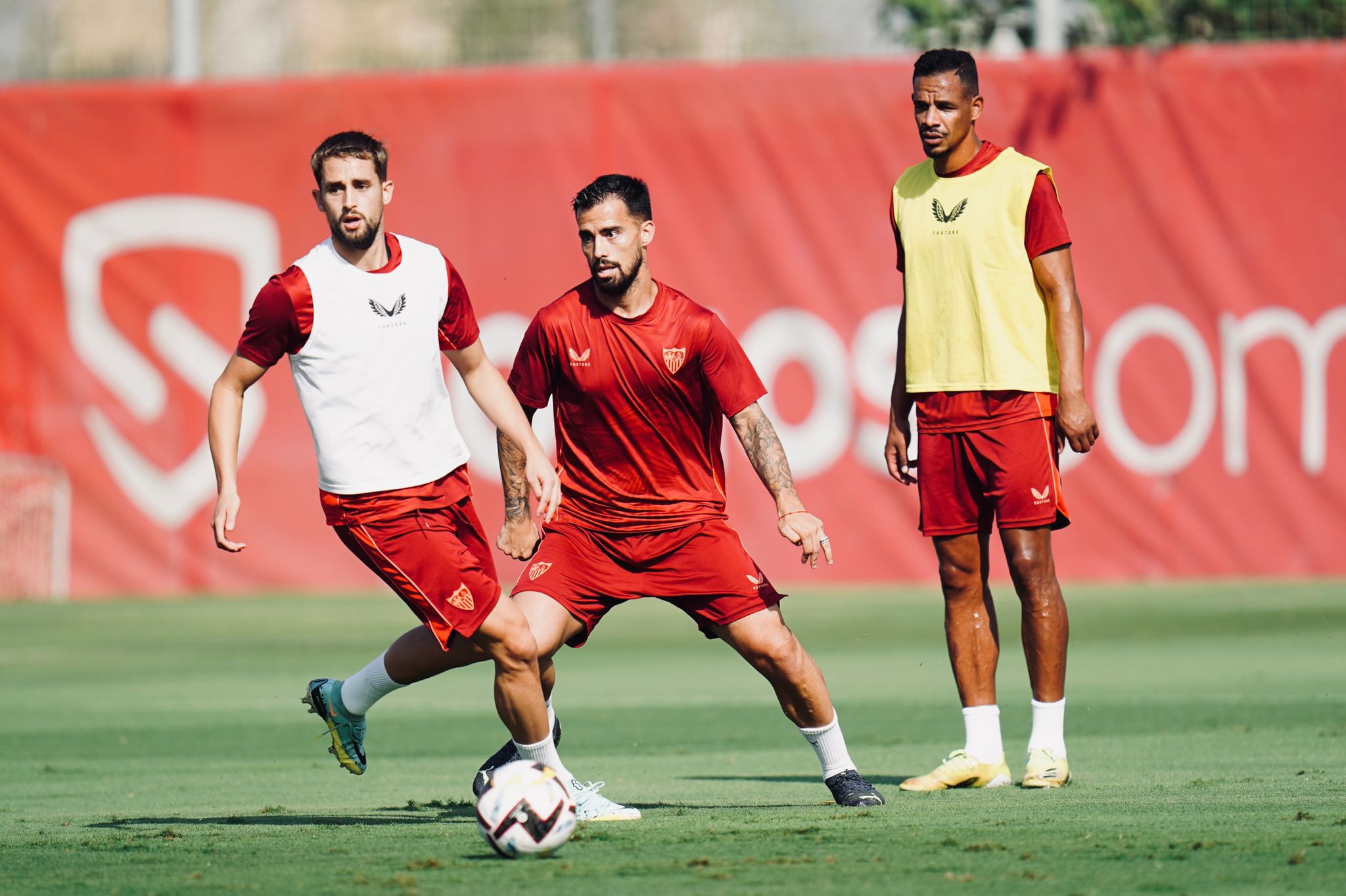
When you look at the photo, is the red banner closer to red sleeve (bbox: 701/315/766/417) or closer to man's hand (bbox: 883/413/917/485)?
man's hand (bbox: 883/413/917/485)

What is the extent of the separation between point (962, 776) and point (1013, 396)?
145cm

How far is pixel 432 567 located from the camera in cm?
601

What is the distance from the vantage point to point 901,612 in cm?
1442

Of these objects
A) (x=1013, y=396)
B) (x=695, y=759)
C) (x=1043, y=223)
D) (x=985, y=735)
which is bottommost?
(x=695, y=759)

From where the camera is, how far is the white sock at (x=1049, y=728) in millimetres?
6711

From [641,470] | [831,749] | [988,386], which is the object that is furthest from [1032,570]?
[641,470]

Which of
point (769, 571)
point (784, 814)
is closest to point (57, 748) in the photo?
point (784, 814)

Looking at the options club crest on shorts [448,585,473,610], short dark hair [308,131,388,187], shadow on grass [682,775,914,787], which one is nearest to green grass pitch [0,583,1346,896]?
shadow on grass [682,775,914,787]

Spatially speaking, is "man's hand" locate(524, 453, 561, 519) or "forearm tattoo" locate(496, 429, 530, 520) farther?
"forearm tattoo" locate(496, 429, 530, 520)

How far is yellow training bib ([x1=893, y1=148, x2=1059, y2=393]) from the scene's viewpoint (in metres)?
6.87

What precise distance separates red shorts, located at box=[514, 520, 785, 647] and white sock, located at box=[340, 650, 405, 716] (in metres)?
0.60

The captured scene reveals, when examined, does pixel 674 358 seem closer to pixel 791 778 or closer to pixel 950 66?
pixel 950 66

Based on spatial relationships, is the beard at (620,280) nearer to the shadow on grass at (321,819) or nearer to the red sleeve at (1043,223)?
the red sleeve at (1043,223)

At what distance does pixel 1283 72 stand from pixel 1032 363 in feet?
33.4
